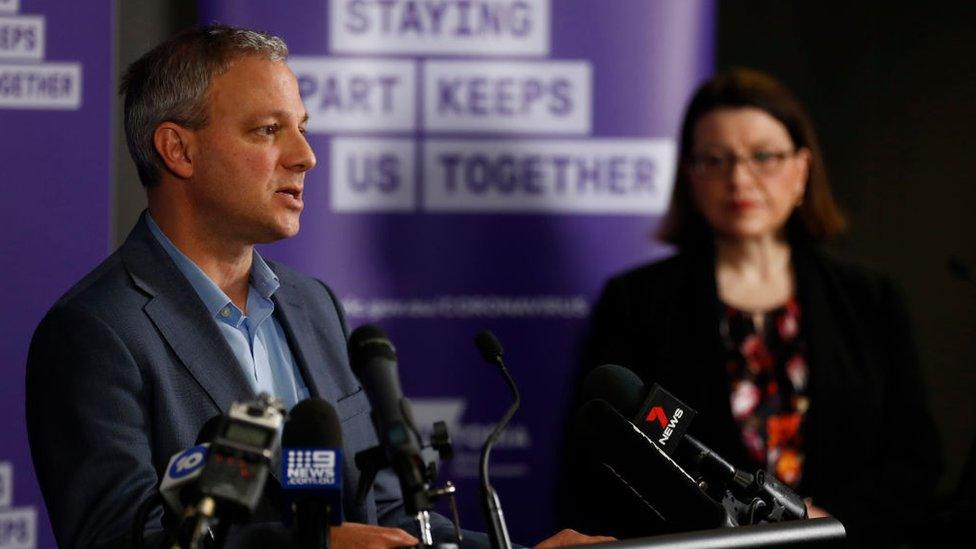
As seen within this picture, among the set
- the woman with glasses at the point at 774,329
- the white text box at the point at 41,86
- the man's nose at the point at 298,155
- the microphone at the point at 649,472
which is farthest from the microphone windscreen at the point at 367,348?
the white text box at the point at 41,86

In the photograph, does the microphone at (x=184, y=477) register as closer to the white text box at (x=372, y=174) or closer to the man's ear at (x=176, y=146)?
the man's ear at (x=176, y=146)

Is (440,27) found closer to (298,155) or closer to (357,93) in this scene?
(357,93)

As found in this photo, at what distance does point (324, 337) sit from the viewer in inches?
95.8

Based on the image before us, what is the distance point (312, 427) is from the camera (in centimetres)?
155

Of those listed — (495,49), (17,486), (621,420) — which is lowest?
(17,486)

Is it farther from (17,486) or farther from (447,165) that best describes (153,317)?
(447,165)

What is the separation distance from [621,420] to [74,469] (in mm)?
829

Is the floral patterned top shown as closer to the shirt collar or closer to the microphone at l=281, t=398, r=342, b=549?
the shirt collar

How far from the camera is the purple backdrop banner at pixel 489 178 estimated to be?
3697 mm

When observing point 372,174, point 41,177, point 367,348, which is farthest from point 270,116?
point 372,174

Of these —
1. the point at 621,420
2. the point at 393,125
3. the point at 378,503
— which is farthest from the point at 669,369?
the point at 621,420

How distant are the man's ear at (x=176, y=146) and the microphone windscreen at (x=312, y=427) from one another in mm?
860

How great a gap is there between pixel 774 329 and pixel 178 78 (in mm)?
1874

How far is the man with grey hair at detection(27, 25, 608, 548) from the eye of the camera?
2025 mm
